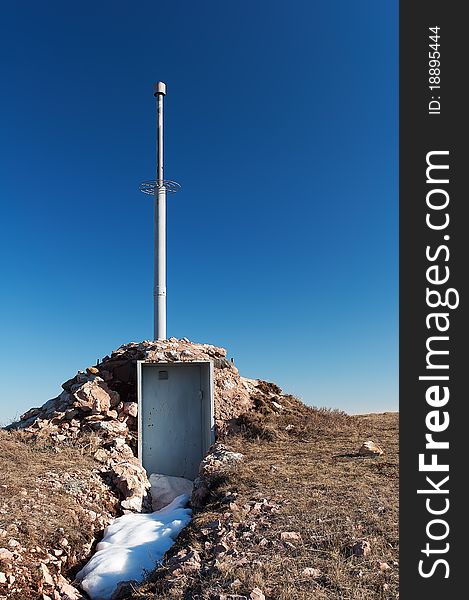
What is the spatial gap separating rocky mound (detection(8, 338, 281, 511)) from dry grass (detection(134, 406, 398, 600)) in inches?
85.8

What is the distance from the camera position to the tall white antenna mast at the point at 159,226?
15.7 metres

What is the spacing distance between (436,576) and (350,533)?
4.35 feet

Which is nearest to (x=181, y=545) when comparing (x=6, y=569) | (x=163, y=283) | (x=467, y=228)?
(x=6, y=569)

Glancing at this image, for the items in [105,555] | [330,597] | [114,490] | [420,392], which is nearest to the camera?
[330,597]

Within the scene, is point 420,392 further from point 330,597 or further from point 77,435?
point 77,435

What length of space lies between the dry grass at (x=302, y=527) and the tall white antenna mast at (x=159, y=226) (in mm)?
5663

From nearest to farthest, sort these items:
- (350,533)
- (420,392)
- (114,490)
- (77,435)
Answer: (420,392)
(350,533)
(114,490)
(77,435)

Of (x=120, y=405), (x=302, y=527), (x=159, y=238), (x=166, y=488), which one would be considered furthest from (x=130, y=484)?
(x=159, y=238)

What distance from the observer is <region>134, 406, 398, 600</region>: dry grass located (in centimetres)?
482

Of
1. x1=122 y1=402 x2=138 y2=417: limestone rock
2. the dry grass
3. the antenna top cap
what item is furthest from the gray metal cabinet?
the antenna top cap

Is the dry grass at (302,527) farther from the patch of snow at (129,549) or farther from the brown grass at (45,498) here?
the brown grass at (45,498)

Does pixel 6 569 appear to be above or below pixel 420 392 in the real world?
below

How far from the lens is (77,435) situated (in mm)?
11648

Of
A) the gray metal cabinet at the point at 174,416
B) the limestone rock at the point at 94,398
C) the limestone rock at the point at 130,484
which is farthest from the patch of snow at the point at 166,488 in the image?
the limestone rock at the point at 94,398
